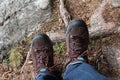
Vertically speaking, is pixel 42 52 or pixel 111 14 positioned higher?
pixel 111 14

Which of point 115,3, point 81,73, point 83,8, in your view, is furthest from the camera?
point 83,8

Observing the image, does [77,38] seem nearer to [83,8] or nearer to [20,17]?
[83,8]

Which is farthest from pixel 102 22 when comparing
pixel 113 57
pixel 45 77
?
pixel 45 77

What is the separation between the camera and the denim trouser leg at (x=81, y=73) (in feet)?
10.6

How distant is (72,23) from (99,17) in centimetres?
42

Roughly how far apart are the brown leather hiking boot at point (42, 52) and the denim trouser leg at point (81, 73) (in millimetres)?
337

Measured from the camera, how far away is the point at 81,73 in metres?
3.34

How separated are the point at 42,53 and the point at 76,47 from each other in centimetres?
46

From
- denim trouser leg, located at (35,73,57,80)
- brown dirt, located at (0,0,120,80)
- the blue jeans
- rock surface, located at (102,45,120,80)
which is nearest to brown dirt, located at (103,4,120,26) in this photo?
brown dirt, located at (0,0,120,80)

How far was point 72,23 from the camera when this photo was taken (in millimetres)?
3885

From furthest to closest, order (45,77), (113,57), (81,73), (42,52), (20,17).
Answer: (20,17), (42,52), (113,57), (45,77), (81,73)

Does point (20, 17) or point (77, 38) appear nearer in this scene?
point (77, 38)

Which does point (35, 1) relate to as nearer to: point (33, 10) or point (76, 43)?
point (33, 10)

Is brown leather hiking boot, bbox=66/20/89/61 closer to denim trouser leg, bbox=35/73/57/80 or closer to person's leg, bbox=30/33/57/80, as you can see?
person's leg, bbox=30/33/57/80
